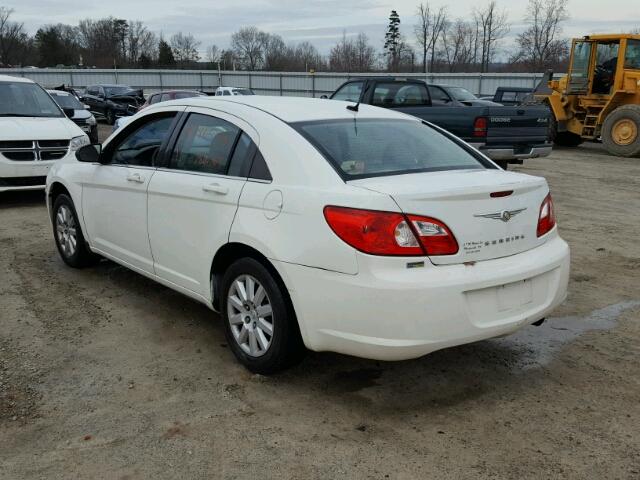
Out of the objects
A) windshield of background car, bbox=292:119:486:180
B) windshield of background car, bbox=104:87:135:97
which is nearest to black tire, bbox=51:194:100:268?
windshield of background car, bbox=292:119:486:180

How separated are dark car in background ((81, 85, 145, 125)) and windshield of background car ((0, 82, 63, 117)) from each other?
52.3 ft

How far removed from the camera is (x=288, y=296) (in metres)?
3.39

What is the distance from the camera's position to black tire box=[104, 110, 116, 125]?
26.5 m

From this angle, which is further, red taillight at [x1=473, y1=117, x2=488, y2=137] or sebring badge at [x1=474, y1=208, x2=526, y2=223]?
red taillight at [x1=473, y1=117, x2=488, y2=137]

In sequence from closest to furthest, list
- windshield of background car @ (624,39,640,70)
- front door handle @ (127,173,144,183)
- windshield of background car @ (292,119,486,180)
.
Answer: windshield of background car @ (292,119,486,180), front door handle @ (127,173,144,183), windshield of background car @ (624,39,640,70)

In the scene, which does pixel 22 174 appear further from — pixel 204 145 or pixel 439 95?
pixel 439 95

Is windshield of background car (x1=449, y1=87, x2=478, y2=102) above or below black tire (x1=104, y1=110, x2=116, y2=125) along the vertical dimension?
above

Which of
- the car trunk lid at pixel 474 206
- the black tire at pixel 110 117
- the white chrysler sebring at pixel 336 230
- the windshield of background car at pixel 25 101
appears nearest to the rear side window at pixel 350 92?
the windshield of background car at pixel 25 101

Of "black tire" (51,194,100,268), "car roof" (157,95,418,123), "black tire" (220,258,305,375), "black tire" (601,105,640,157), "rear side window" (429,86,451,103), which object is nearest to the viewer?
"black tire" (220,258,305,375)

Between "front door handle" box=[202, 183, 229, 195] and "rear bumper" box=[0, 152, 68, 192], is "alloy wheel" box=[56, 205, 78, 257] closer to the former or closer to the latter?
"front door handle" box=[202, 183, 229, 195]

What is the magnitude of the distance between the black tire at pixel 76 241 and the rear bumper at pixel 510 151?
6868 mm

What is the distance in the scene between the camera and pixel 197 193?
394cm

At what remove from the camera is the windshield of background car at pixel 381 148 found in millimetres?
3537

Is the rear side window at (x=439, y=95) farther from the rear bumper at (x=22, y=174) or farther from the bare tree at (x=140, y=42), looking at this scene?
the bare tree at (x=140, y=42)
